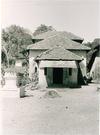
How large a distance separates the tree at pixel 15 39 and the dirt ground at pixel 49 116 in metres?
65.4

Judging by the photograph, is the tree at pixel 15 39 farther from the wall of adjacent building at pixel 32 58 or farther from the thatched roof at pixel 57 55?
the thatched roof at pixel 57 55

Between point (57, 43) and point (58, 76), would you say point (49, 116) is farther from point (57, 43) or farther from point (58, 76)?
point (57, 43)

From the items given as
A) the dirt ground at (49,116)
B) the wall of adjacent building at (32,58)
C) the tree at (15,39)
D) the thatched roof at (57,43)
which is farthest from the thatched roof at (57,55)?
the tree at (15,39)

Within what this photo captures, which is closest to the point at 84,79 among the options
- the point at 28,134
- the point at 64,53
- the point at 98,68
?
the point at 98,68

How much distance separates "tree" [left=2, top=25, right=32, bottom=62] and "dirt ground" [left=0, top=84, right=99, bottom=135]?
6542 cm

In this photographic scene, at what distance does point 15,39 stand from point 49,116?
241 ft

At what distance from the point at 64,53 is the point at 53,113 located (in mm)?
16244

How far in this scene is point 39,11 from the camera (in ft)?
52.7

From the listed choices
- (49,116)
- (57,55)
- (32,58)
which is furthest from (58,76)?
(49,116)

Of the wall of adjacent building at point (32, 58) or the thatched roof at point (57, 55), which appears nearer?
the thatched roof at point (57, 55)

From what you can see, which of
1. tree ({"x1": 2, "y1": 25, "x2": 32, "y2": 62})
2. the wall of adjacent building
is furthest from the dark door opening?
tree ({"x1": 2, "y1": 25, "x2": 32, "y2": 62})

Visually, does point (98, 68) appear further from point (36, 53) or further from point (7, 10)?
point (7, 10)

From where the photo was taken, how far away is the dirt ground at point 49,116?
1242 centimetres

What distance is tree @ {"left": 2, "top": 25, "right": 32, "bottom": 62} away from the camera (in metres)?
85.9
